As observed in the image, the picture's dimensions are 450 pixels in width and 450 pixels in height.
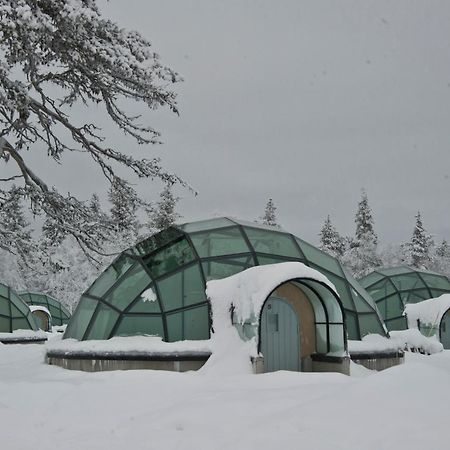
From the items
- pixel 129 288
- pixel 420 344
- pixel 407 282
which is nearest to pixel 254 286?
pixel 129 288

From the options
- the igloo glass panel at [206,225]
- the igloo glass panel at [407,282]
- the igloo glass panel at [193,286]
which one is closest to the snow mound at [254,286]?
the igloo glass panel at [193,286]

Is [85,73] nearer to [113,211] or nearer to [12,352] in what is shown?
[12,352]

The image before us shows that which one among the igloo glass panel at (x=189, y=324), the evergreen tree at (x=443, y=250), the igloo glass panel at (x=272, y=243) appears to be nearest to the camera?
the igloo glass panel at (x=189, y=324)

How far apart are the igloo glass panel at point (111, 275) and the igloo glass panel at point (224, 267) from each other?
7.25ft

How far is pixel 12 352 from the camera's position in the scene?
56.7 feet

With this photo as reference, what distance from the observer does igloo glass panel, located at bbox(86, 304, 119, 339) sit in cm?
1260

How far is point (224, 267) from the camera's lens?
12992mm

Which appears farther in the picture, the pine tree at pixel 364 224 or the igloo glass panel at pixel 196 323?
the pine tree at pixel 364 224

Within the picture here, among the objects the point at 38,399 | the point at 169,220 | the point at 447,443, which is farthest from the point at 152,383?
the point at 169,220

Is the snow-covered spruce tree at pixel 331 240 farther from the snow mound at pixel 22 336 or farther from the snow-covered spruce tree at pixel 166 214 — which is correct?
the snow mound at pixel 22 336

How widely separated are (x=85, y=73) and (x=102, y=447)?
8.98 meters

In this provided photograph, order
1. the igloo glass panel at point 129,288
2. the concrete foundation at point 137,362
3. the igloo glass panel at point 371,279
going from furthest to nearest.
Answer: the igloo glass panel at point 371,279 → the igloo glass panel at point 129,288 → the concrete foundation at point 137,362

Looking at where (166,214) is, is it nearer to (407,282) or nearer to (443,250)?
(407,282)

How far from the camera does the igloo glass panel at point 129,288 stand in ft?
41.7
